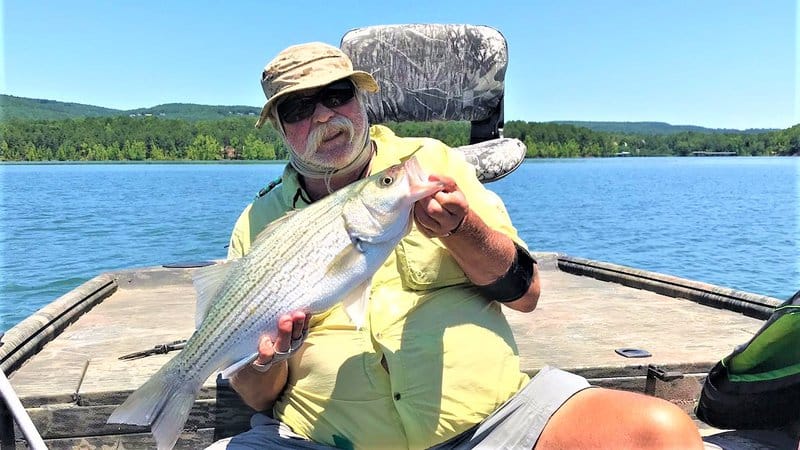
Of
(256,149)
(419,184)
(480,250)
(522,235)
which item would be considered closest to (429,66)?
(480,250)

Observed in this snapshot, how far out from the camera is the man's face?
272cm

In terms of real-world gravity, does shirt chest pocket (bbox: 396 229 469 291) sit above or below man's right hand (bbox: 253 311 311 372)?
above

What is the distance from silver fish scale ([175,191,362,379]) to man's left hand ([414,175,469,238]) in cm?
27

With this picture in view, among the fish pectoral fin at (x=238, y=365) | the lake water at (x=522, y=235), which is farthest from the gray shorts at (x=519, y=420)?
the lake water at (x=522, y=235)

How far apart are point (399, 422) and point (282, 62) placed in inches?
56.8

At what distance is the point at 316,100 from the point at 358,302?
83 centimetres

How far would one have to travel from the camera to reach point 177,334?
432 cm

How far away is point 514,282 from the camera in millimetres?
2588

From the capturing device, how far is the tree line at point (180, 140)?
232 feet

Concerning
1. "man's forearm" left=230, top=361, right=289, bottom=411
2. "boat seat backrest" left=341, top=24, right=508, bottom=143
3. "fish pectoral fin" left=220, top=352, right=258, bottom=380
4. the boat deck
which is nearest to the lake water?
the boat deck

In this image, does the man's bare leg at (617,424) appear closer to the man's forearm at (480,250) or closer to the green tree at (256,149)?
the man's forearm at (480,250)

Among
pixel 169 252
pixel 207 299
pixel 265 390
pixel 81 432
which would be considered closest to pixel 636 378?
pixel 265 390

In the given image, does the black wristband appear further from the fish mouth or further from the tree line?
the tree line

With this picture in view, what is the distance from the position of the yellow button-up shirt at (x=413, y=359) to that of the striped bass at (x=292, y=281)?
23 centimetres
